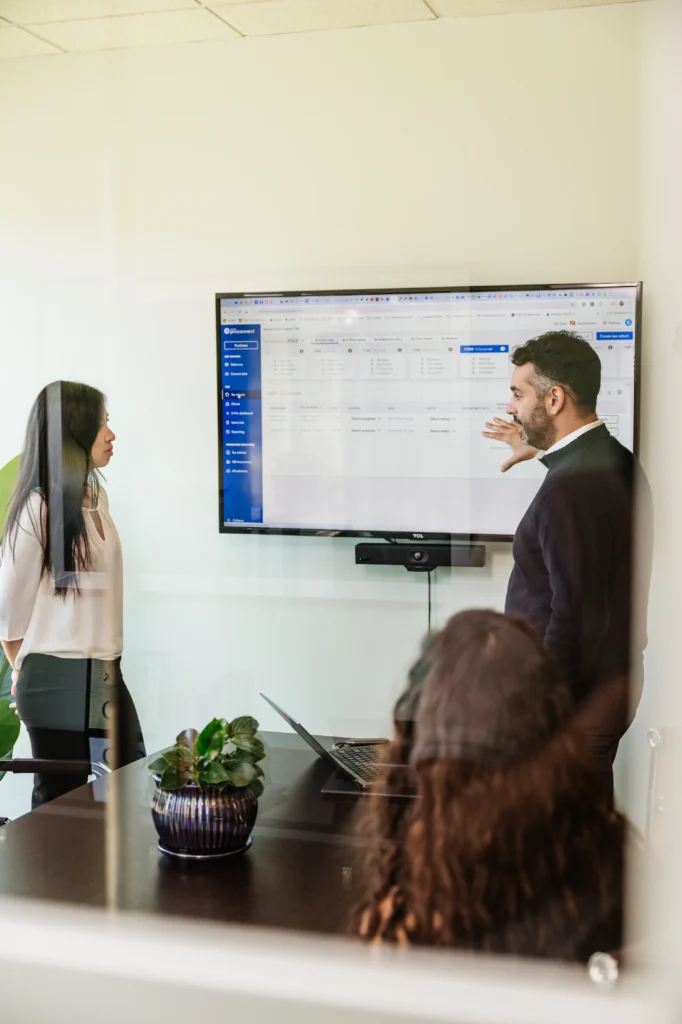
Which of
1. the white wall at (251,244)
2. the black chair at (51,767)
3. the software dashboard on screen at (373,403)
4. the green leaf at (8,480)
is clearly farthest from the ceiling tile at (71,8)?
the black chair at (51,767)

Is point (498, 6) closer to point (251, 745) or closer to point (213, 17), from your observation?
point (213, 17)

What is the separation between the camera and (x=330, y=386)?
185 centimetres

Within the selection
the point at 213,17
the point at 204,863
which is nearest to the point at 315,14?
the point at 213,17

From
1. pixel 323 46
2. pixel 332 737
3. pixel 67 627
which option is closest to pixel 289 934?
pixel 332 737

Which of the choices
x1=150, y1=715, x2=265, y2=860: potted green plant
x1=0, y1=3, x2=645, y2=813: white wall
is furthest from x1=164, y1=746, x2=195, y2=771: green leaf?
x1=0, y1=3, x2=645, y2=813: white wall

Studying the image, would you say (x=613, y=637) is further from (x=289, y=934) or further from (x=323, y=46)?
(x=323, y=46)

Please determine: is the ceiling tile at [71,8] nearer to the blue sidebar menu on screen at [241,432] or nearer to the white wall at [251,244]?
the white wall at [251,244]

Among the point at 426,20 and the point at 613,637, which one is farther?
the point at 426,20

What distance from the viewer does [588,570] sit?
4.35 ft

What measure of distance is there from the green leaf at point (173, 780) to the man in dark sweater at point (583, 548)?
0.49 metres

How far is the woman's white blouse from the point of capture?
1761mm

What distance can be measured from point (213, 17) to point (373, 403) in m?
0.70

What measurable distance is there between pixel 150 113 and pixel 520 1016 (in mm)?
1611

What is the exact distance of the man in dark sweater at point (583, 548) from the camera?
3.78ft
